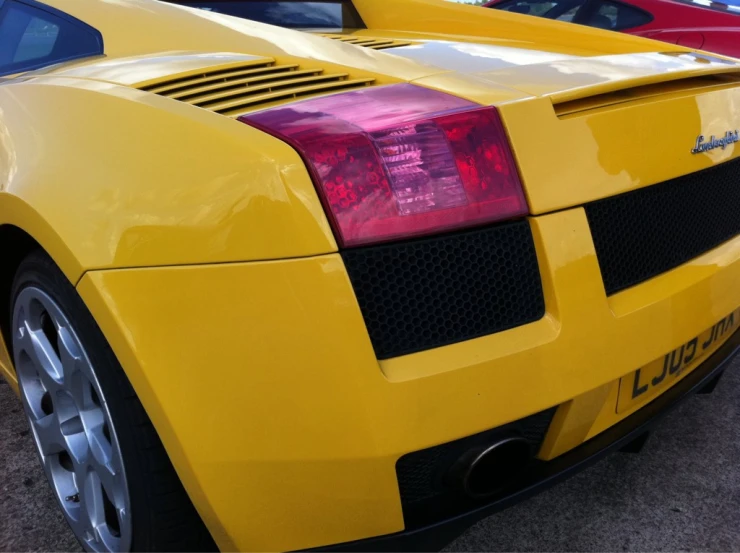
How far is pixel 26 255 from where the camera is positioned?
1.65 m

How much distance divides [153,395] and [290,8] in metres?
1.80

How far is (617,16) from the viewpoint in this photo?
5.12m

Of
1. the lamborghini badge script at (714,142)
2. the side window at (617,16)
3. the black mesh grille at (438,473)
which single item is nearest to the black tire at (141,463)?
the black mesh grille at (438,473)

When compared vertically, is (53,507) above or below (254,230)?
below

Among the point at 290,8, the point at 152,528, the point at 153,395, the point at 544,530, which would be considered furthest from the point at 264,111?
the point at 290,8

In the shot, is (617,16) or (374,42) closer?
(374,42)

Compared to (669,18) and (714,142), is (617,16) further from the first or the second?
(714,142)

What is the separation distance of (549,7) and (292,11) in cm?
348

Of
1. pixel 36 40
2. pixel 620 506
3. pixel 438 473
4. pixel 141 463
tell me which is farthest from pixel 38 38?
pixel 620 506

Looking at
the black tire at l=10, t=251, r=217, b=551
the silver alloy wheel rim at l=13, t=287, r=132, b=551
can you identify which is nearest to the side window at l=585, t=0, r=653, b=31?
the silver alloy wheel rim at l=13, t=287, r=132, b=551

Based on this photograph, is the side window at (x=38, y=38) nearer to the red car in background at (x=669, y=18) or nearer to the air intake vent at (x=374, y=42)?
the air intake vent at (x=374, y=42)

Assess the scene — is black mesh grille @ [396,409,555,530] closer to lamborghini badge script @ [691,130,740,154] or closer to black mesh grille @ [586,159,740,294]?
black mesh grille @ [586,159,740,294]

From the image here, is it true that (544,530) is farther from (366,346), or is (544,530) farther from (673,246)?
(366,346)

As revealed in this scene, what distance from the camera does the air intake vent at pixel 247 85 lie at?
1374mm
